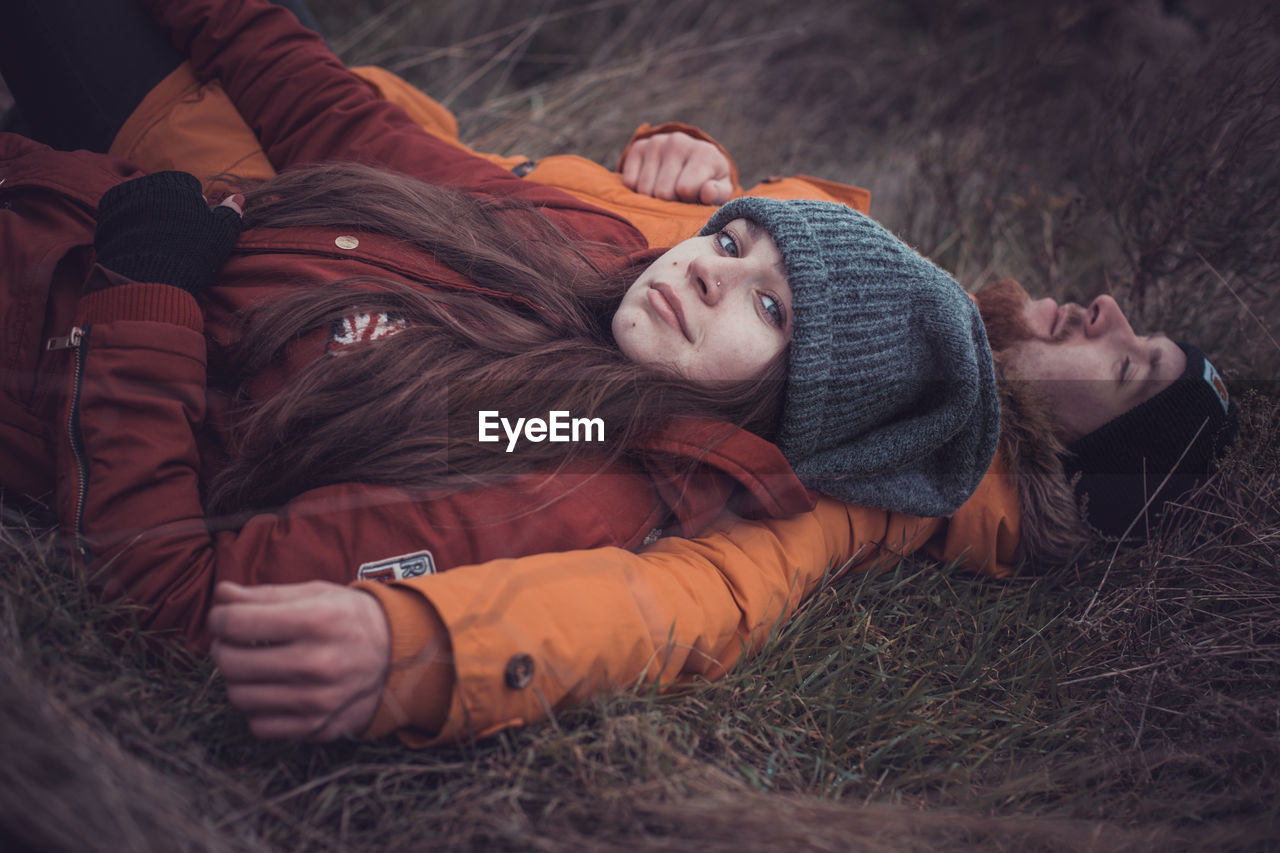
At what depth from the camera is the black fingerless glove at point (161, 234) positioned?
1.60 meters

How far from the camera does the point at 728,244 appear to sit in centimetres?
188

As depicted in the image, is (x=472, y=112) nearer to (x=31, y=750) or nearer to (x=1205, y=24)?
(x=31, y=750)

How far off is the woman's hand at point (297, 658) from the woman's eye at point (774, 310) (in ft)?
3.70

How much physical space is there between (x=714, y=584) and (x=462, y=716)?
643mm

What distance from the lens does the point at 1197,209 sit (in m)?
2.71

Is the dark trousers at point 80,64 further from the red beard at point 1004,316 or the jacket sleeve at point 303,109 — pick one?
the red beard at point 1004,316

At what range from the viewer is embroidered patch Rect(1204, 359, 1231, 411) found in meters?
2.16

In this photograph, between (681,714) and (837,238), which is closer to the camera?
(681,714)

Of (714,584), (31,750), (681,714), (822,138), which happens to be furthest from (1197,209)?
(31,750)

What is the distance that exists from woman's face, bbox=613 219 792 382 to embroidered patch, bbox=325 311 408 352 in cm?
56

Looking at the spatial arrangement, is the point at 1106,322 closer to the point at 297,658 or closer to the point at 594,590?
the point at 594,590

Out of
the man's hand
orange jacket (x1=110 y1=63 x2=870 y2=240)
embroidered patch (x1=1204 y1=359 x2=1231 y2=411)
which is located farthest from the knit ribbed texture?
embroidered patch (x1=1204 y1=359 x2=1231 y2=411)

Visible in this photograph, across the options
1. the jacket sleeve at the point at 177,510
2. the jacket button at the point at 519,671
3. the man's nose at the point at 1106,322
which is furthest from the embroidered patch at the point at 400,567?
the man's nose at the point at 1106,322

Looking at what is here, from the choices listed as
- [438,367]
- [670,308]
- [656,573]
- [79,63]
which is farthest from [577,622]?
[79,63]
